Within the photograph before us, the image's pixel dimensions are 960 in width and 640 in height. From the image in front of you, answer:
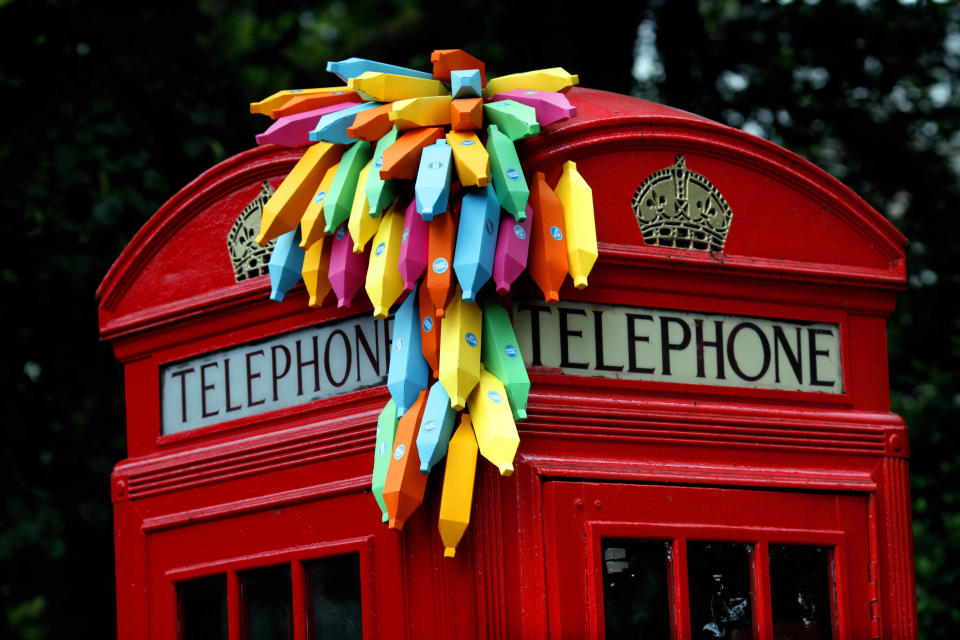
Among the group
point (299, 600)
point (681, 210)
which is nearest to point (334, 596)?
point (299, 600)

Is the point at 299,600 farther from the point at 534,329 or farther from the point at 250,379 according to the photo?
the point at 534,329

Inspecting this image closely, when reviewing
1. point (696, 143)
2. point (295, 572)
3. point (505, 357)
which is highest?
point (696, 143)

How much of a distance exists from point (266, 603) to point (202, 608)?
248 millimetres

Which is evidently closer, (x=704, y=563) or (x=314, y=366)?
(x=704, y=563)

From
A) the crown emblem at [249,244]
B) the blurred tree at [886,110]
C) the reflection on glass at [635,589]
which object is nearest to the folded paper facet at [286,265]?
the crown emblem at [249,244]

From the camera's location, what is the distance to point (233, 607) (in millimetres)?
3699

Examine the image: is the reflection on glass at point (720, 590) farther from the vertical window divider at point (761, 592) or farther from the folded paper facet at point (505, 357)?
the folded paper facet at point (505, 357)

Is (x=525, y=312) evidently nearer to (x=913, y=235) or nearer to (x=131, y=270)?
(x=131, y=270)

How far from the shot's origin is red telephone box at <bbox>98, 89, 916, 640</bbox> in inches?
131

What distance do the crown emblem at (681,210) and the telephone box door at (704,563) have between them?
63cm

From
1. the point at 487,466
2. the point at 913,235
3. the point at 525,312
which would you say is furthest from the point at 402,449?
the point at 913,235

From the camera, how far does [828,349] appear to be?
3.83 metres

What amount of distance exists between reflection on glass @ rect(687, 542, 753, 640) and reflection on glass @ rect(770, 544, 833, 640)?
8cm

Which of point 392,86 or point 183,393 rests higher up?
point 392,86
